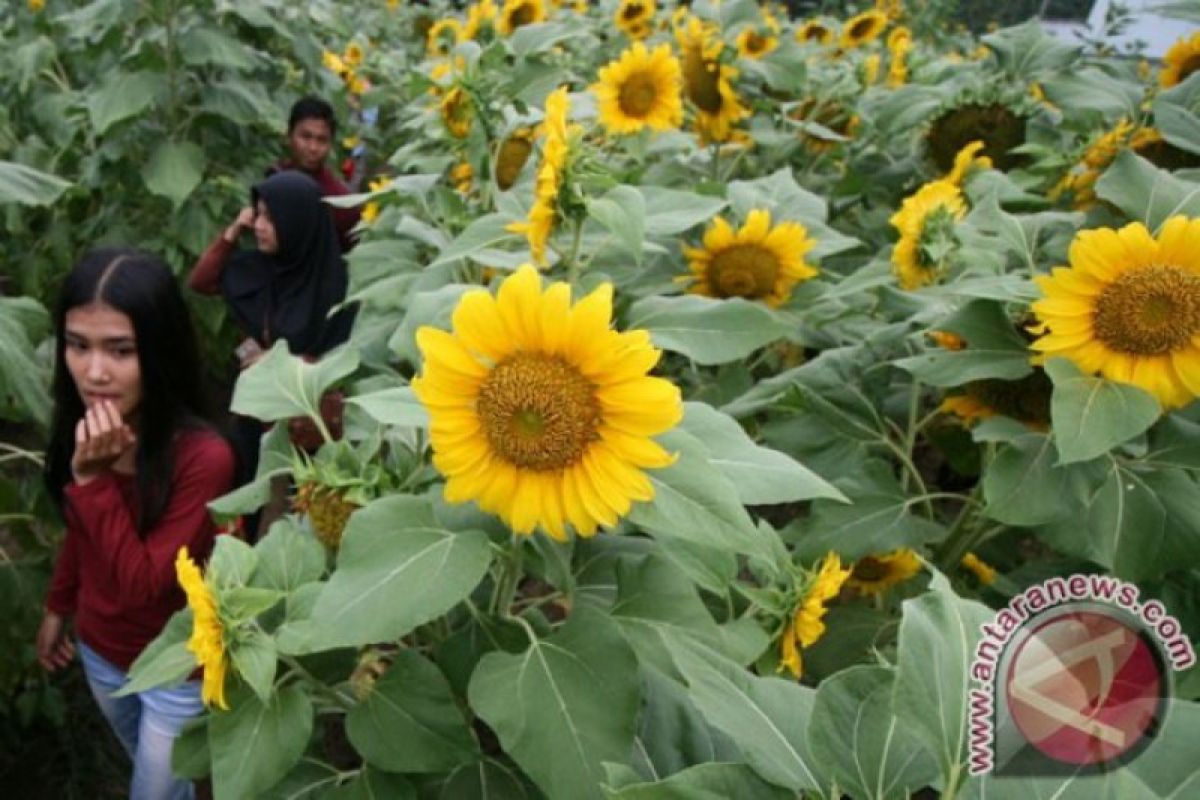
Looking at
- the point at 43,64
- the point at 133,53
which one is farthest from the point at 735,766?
the point at 43,64

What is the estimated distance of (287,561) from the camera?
2.93 feet

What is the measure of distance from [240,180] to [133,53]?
0.50m

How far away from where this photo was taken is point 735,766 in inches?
22.5

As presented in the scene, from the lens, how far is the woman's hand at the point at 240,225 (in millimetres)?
Result: 2641

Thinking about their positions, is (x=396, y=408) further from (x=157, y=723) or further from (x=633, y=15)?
(x=633, y=15)

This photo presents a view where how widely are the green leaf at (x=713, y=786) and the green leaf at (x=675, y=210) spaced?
69cm

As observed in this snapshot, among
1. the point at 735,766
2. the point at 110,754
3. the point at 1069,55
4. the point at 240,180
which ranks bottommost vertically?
the point at 110,754

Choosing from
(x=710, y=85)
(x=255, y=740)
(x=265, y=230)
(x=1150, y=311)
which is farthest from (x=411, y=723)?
(x=265, y=230)

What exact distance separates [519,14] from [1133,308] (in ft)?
6.78

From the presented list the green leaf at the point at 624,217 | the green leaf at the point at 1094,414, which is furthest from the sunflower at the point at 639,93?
the green leaf at the point at 1094,414

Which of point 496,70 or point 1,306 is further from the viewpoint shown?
point 496,70

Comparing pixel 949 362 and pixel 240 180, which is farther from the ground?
pixel 949 362

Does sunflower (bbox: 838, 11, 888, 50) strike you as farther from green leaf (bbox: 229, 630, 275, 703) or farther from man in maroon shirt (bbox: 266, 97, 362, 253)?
green leaf (bbox: 229, 630, 275, 703)

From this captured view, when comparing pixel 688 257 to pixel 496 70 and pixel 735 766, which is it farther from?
pixel 735 766
